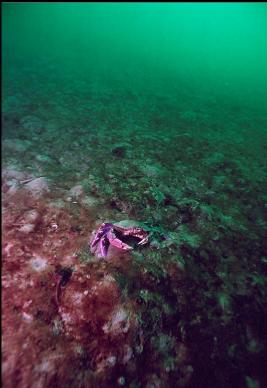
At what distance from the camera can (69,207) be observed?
5223 millimetres

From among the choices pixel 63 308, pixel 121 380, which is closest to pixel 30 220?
pixel 63 308

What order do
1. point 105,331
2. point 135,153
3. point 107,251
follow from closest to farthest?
→ 1. point 105,331
2. point 107,251
3. point 135,153

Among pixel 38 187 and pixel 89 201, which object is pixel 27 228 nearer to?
pixel 38 187

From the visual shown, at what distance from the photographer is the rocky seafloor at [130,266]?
306cm

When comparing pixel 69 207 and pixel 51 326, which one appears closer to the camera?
pixel 51 326

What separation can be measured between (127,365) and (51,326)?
3.20 ft

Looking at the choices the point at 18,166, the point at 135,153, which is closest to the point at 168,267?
the point at 18,166

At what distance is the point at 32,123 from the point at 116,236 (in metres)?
6.04

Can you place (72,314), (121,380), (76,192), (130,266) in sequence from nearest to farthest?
(121,380), (72,314), (130,266), (76,192)

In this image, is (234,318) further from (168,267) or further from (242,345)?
(168,267)

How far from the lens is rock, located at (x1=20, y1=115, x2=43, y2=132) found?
8.58 meters

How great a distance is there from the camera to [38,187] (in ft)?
17.9

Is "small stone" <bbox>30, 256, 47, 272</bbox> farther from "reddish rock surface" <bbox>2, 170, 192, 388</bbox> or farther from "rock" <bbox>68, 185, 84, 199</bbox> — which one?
"rock" <bbox>68, 185, 84, 199</bbox>

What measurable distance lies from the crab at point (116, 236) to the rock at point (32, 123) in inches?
209
